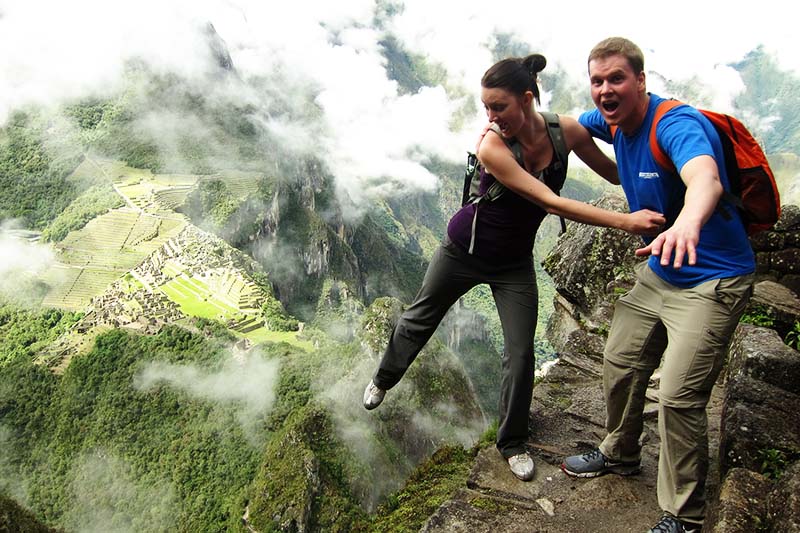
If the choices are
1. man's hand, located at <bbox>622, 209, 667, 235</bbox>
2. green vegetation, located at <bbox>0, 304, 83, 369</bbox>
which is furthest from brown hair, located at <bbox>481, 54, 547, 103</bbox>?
green vegetation, located at <bbox>0, 304, 83, 369</bbox>

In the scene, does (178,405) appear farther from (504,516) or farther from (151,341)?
(504,516)

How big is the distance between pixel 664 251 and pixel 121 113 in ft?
497

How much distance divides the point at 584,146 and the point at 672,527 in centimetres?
231

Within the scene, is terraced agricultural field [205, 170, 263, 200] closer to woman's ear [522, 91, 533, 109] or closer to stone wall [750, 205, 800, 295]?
stone wall [750, 205, 800, 295]

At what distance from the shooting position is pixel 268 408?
52844 millimetres

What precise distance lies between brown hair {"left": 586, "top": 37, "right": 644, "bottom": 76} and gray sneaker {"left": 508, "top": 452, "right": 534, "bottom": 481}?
103 inches

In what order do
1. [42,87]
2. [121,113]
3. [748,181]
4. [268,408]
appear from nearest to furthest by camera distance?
1. [748,181]
2. [268,408]
3. [121,113]
4. [42,87]

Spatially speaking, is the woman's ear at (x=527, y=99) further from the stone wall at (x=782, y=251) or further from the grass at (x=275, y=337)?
the grass at (x=275, y=337)

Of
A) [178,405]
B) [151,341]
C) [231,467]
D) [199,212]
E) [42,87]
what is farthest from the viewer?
[42,87]

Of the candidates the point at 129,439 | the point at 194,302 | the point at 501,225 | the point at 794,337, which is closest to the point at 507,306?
the point at 501,225

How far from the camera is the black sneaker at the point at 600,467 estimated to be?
3338 millimetres

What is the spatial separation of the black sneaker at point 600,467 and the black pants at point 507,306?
0.41m

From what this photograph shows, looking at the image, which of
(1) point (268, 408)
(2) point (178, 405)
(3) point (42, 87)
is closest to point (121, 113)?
(3) point (42, 87)

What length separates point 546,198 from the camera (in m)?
2.83
